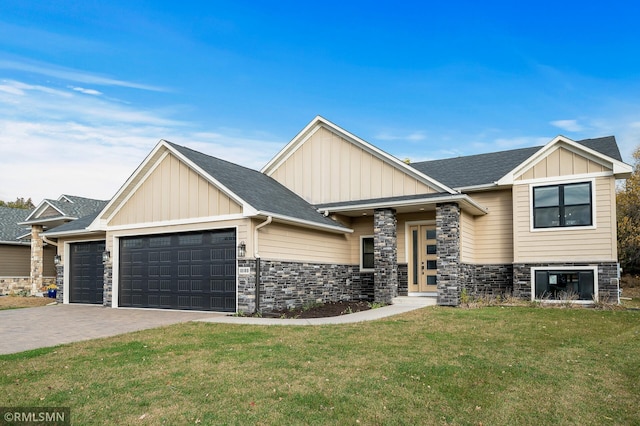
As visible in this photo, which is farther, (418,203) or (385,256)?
(385,256)

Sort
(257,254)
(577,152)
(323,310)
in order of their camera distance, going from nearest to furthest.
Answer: (257,254), (323,310), (577,152)

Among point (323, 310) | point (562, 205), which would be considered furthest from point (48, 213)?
point (562, 205)

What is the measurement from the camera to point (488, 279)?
17.8 metres

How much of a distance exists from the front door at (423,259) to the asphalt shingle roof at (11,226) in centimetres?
2245

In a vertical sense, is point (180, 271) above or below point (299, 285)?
above

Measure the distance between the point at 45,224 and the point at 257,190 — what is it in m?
15.9

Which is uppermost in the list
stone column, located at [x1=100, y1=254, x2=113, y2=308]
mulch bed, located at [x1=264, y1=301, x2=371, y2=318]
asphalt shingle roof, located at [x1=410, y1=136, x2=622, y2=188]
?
asphalt shingle roof, located at [x1=410, y1=136, x2=622, y2=188]

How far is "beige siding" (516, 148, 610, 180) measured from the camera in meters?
15.9

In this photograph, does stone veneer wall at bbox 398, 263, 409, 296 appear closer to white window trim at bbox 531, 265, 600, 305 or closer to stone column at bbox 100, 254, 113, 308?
white window trim at bbox 531, 265, 600, 305

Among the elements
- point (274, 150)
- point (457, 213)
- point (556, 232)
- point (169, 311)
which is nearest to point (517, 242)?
point (556, 232)

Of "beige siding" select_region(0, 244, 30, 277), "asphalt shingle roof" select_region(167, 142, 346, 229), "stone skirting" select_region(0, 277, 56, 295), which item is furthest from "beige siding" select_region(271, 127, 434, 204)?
"beige siding" select_region(0, 244, 30, 277)

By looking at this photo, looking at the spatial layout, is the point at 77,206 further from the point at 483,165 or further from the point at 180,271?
the point at 483,165

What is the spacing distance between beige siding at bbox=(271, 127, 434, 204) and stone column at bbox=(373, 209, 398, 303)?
1014 mm

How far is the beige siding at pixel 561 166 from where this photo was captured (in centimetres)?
1590
